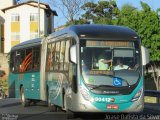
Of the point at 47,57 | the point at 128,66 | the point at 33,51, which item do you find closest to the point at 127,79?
the point at 128,66

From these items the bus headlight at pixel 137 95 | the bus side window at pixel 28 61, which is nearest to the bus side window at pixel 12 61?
the bus side window at pixel 28 61

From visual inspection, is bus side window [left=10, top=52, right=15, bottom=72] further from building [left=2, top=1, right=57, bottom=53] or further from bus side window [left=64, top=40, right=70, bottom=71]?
building [left=2, top=1, right=57, bottom=53]

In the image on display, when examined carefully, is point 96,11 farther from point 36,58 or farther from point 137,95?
point 137,95

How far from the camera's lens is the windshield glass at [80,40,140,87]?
52.3 feet

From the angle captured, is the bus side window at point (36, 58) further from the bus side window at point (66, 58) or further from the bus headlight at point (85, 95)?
the bus headlight at point (85, 95)

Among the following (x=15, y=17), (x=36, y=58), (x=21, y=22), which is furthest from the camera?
(x=15, y=17)

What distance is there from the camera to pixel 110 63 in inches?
637

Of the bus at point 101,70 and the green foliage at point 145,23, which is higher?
the green foliage at point 145,23

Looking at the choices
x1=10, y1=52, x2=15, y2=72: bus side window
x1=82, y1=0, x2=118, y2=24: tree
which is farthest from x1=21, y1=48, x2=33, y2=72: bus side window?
x1=82, y1=0, x2=118, y2=24: tree

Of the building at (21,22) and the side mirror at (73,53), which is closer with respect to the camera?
the side mirror at (73,53)

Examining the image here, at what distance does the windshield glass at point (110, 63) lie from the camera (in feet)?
52.3

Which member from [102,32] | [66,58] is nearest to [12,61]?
[66,58]

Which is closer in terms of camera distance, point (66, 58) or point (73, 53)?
point (73, 53)

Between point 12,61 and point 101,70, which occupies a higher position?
point 12,61
